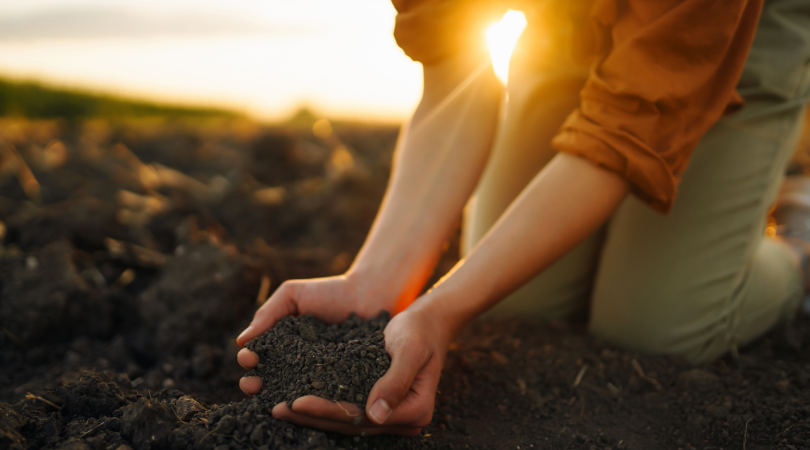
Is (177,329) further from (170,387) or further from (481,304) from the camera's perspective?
(481,304)

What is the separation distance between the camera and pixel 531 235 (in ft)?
3.85

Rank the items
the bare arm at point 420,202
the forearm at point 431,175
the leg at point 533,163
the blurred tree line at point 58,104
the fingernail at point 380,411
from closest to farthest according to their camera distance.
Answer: the fingernail at point 380,411
the bare arm at point 420,202
the forearm at point 431,175
the leg at point 533,163
the blurred tree line at point 58,104

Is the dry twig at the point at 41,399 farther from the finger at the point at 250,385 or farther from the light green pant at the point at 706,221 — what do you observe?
the light green pant at the point at 706,221

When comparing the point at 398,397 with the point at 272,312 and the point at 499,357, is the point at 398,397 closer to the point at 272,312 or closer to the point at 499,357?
the point at 272,312

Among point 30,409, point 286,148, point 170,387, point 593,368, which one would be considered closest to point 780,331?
point 593,368

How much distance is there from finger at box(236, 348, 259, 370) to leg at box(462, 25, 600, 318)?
112cm

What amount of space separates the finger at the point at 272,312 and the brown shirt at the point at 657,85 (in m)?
0.79

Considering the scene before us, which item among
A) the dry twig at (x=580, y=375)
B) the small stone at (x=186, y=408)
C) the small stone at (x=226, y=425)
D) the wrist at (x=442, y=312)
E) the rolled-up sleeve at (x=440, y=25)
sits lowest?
the dry twig at (x=580, y=375)

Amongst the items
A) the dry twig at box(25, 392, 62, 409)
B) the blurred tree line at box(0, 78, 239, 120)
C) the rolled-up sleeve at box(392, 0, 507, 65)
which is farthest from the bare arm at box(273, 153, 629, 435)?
the blurred tree line at box(0, 78, 239, 120)

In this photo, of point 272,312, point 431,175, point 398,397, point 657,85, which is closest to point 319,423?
point 398,397

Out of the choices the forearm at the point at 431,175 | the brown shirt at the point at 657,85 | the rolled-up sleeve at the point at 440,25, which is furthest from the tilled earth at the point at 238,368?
the rolled-up sleeve at the point at 440,25

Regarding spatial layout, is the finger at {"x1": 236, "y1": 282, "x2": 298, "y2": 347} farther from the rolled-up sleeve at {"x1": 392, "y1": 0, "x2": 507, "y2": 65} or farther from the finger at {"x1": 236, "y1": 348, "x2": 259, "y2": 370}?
the rolled-up sleeve at {"x1": 392, "y1": 0, "x2": 507, "y2": 65}

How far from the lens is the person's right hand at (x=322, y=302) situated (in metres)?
1.19

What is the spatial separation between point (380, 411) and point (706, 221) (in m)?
1.36
